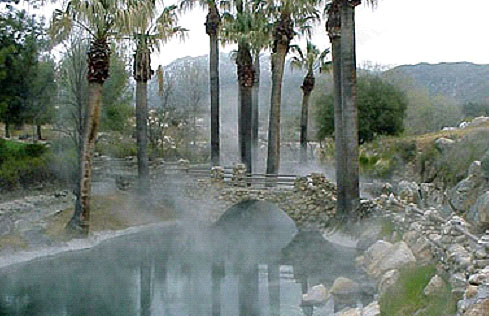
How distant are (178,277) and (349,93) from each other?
8127 mm

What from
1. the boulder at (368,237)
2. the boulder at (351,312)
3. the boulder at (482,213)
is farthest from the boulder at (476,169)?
the boulder at (351,312)

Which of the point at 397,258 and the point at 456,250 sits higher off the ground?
the point at 456,250

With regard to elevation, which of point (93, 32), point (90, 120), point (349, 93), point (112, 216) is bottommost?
point (112, 216)

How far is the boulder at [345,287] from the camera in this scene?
49.6ft

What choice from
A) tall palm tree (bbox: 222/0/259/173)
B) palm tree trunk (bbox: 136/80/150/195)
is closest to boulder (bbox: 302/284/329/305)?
tall palm tree (bbox: 222/0/259/173)

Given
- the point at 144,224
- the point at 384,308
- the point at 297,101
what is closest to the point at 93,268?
the point at 144,224

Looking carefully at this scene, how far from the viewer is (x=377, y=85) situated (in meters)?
40.5

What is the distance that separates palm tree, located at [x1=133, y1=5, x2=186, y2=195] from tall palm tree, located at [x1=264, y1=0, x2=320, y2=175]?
444 centimetres

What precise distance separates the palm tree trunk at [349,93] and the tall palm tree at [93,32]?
694 cm

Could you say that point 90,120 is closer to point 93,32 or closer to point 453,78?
point 93,32

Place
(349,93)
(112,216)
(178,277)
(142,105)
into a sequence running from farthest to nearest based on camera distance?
(142,105) → (112,216) → (349,93) → (178,277)

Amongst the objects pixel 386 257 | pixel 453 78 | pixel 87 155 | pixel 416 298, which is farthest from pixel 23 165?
pixel 453 78

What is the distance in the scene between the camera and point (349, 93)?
21.7 m

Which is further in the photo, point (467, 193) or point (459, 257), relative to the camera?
point (467, 193)
